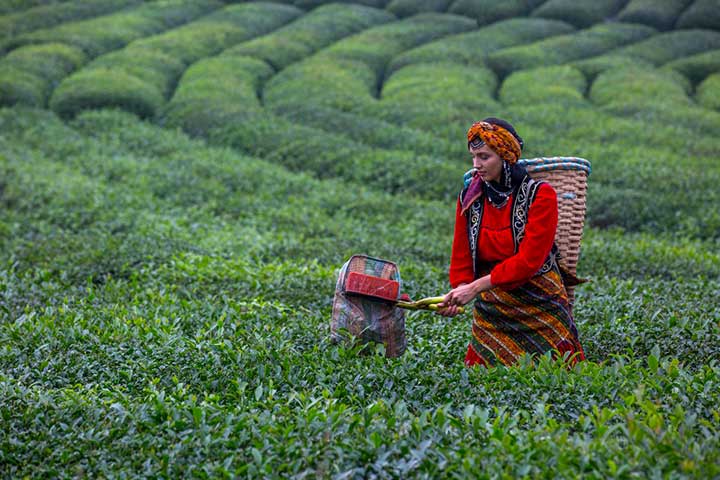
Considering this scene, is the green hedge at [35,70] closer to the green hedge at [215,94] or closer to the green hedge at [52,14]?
the green hedge at [52,14]

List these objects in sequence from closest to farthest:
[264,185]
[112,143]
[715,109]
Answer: [264,185]
[112,143]
[715,109]

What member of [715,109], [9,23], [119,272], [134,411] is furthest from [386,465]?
[9,23]

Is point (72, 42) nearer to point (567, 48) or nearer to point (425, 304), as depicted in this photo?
point (567, 48)

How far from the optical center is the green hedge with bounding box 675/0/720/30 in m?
23.1

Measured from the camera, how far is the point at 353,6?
26.3m

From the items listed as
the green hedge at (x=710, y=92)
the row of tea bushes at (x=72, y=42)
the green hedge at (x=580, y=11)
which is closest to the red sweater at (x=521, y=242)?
the green hedge at (x=710, y=92)

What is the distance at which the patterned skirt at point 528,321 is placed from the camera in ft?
13.8

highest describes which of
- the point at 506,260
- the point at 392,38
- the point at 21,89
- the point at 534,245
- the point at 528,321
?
the point at 534,245

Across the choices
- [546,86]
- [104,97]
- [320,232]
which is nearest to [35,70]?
[104,97]

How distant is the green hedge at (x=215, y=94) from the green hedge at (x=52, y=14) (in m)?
5.89

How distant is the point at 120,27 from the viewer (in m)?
22.2

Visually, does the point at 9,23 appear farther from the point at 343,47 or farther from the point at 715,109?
the point at 715,109

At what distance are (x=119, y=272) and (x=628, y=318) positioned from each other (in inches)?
185

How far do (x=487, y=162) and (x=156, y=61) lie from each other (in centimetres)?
1675
